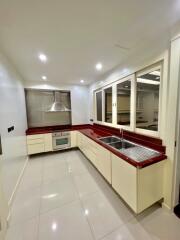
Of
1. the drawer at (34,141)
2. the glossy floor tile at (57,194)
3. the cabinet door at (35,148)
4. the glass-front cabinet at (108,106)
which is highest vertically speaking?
the glass-front cabinet at (108,106)

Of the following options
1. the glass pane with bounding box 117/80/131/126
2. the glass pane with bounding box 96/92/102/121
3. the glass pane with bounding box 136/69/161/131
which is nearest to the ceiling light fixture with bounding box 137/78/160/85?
the glass pane with bounding box 136/69/161/131

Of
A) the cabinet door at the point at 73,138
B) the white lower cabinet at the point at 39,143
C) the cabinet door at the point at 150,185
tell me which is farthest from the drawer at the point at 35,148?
the cabinet door at the point at 150,185

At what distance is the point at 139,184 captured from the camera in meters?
1.31

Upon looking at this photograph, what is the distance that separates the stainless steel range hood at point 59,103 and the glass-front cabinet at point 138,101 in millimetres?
1893

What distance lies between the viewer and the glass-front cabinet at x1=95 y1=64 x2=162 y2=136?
1774 mm

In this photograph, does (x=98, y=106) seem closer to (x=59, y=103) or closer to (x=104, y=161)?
(x=59, y=103)

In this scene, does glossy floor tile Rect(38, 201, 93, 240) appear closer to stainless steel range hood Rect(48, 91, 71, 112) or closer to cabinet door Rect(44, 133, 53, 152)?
cabinet door Rect(44, 133, 53, 152)

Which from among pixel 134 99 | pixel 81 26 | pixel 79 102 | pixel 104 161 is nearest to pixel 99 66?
pixel 134 99

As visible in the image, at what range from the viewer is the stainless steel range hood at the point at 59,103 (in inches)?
158

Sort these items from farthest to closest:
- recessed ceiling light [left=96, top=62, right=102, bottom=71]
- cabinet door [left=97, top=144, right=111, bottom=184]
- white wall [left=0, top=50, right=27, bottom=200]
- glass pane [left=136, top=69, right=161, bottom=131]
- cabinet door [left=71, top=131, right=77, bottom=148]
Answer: cabinet door [left=71, top=131, right=77, bottom=148], recessed ceiling light [left=96, top=62, right=102, bottom=71], cabinet door [left=97, top=144, right=111, bottom=184], glass pane [left=136, top=69, right=161, bottom=131], white wall [left=0, top=50, right=27, bottom=200]

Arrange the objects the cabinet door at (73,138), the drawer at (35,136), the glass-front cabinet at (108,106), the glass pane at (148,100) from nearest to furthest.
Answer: the glass pane at (148,100)
the glass-front cabinet at (108,106)
the drawer at (35,136)
the cabinet door at (73,138)

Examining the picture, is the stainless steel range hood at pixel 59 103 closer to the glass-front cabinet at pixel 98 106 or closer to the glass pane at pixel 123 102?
the glass-front cabinet at pixel 98 106

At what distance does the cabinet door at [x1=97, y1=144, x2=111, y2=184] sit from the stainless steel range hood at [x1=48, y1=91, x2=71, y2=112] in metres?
2.36

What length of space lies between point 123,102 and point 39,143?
104 inches
